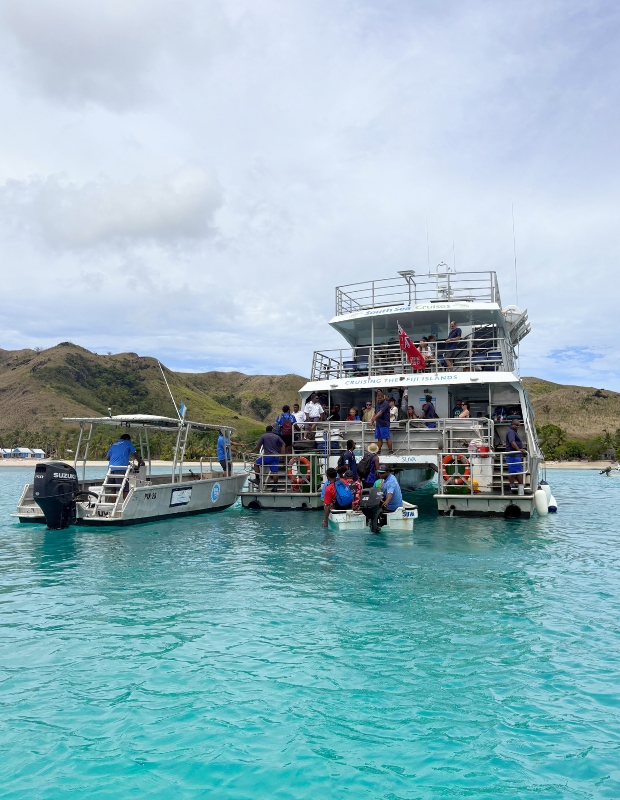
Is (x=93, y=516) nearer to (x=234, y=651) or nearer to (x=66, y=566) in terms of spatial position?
(x=66, y=566)

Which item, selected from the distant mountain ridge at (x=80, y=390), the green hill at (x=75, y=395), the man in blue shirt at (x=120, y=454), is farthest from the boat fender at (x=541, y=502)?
the distant mountain ridge at (x=80, y=390)

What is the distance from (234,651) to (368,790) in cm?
290

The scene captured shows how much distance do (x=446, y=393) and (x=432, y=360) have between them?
1.29 m

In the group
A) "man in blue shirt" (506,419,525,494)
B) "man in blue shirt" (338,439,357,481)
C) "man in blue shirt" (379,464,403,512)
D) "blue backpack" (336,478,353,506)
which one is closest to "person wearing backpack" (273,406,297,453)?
Result: "man in blue shirt" (338,439,357,481)

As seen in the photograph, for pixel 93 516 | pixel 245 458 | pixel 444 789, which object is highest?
pixel 245 458

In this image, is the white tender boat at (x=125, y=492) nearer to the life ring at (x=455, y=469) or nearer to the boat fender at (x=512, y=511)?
the life ring at (x=455, y=469)

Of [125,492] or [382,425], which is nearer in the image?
[125,492]

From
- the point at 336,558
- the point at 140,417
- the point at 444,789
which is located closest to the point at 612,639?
the point at 444,789

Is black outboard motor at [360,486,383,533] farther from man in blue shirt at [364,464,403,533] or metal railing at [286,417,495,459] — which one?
metal railing at [286,417,495,459]

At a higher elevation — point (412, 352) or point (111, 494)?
point (412, 352)

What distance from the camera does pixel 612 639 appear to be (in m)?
7.40

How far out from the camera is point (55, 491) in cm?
1591

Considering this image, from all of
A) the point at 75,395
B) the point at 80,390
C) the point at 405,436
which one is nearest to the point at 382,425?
the point at 405,436

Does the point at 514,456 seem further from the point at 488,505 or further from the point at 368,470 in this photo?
the point at 368,470
